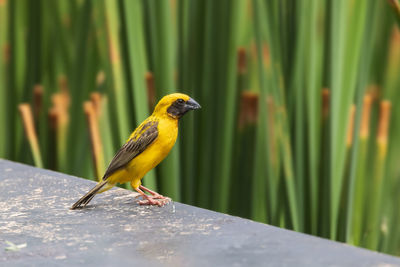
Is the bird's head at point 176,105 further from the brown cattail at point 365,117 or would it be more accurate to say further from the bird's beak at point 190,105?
the brown cattail at point 365,117

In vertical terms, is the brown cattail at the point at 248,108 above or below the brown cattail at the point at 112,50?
below

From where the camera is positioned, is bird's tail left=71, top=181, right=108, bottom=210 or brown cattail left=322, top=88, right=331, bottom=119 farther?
brown cattail left=322, top=88, right=331, bottom=119

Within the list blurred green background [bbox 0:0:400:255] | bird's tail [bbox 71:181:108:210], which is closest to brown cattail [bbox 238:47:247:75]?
blurred green background [bbox 0:0:400:255]

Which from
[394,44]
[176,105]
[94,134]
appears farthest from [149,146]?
[394,44]

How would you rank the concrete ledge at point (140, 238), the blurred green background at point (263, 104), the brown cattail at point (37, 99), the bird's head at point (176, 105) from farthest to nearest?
the brown cattail at point (37, 99) < the blurred green background at point (263, 104) < the bird's head at point (176, 105) < the concrete ledge at point (140, 238)

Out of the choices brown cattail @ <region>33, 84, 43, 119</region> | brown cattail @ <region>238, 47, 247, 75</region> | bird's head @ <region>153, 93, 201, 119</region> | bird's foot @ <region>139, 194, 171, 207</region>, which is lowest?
bird's foot @ <region>139, 194, 171, 207</region>

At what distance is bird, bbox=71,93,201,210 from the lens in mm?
2125

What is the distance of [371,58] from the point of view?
8.64ft

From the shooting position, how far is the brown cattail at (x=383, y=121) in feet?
8.27

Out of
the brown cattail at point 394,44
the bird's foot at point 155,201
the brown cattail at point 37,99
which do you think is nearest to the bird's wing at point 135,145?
the bird's foot at point 155,201

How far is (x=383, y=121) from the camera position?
2.55 metres

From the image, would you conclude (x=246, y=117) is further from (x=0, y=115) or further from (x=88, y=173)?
(x=0, y=115)

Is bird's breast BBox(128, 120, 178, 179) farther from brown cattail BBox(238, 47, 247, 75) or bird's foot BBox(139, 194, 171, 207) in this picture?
brown cattail BBox(238, 47, 247, 75)

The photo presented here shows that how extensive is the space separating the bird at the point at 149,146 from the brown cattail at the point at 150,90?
58 centimetres
